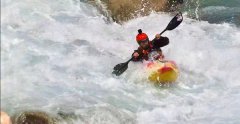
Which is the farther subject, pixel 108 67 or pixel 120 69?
pixel 108 67

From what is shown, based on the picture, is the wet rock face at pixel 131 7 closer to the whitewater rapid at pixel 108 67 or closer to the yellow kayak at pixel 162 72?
the whitewater rapid at pixel 108 67

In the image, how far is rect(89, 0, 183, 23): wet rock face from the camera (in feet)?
39.8

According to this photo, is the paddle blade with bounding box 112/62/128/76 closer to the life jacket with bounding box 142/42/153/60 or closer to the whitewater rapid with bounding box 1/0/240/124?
the whitewater rapid with bounding box 1/0/240/124

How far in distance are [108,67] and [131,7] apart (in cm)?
277

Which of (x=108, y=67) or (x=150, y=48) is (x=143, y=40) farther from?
(x=108, y=67)

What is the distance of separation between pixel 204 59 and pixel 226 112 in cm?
225

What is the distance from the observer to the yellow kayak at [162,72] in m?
9.34

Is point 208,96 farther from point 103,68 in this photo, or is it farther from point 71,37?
point 71,37

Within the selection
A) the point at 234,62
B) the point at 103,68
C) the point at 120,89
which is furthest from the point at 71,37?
the point at 234,62

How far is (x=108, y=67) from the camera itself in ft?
33.2

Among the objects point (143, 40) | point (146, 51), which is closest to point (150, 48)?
point (146, 51)

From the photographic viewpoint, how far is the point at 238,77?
1000 cm

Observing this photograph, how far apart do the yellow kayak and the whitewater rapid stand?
17 cm

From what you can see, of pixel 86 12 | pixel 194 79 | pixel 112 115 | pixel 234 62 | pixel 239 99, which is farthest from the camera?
pixel 86 12
